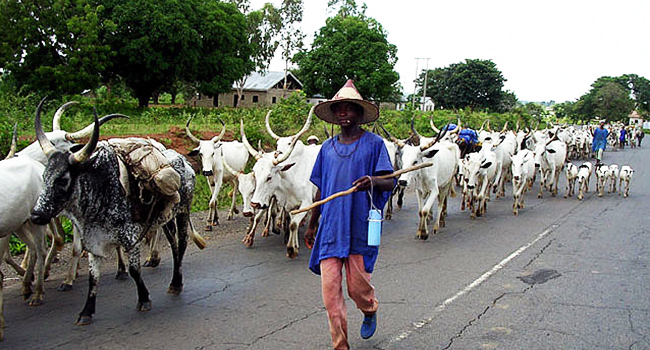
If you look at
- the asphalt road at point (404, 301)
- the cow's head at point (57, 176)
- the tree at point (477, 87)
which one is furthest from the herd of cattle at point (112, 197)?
the tree at point (477, 87)

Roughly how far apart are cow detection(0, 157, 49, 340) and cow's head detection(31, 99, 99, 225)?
67cm

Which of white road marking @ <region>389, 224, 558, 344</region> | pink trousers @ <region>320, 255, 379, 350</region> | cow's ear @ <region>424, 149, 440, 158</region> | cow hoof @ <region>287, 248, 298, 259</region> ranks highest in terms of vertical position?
cow's ear @ <region>424, 149, 440, 158</region>

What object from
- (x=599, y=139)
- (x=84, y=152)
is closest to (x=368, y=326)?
(x=84, y=152)

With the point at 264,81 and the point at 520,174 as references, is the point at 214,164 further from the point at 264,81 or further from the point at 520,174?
the point at 264,81

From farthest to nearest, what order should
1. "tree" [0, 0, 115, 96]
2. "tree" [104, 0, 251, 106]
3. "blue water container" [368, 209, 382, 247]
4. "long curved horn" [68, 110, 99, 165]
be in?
"tree" [104, 0, 251, 106] < "tree" [0, 0, 115, 96] < "long curved horn" [68, 110, 99, 165] < "blue water container" [368, 209, 382, 247]

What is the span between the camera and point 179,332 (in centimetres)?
537

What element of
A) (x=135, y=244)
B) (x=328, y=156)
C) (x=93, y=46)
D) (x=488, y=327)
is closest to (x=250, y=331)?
(x=135, y=244)

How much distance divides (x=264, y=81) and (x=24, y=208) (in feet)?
168

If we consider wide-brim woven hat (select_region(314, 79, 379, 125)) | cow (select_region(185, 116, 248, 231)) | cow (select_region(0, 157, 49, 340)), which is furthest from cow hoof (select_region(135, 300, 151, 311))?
cow (select_region(185, 116, 248, 231))

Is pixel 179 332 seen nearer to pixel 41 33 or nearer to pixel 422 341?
pixel 422 341

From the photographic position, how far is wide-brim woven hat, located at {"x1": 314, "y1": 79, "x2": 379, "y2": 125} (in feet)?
15.9

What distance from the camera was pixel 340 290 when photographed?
4629 mm

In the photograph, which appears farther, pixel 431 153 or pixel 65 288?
pixel 431 153

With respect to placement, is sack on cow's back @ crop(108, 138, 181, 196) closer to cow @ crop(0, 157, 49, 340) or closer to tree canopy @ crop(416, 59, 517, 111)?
cow @ crop(0, 157, 49, 340)
